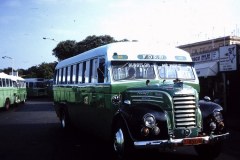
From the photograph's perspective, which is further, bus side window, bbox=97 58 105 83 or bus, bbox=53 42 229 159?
bus side window, bbox=97 58 105 83

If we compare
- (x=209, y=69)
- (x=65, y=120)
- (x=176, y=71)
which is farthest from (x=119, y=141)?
(x=209, y=69)

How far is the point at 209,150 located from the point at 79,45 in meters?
53.6

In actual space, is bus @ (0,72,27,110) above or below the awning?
below

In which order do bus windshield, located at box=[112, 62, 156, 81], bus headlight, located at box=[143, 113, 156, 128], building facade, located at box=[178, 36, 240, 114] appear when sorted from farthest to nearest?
building facade, located at box=[178, 36, 240, 114] → bus windshield, located at box=[112, 62, 156, 81] → bus headlight, located at box=[143, 113, 156, 128]

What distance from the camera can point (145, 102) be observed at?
23.0 ft

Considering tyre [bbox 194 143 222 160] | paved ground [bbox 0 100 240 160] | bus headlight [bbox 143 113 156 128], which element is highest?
bus headlight [bbox 143 113 156 128]

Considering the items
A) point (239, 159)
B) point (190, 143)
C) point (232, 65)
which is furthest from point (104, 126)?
point (232, 65)

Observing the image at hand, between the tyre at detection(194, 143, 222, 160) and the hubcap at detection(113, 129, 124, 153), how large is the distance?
78.4 inches

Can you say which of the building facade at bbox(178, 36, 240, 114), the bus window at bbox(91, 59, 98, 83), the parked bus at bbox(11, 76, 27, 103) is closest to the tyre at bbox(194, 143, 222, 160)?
the bus window at bbox(91, 59, 98, 83)

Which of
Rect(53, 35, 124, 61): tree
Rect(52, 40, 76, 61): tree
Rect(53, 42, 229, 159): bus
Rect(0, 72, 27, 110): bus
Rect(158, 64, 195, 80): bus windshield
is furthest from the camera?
Rect(52, 40, 76, 61): tree

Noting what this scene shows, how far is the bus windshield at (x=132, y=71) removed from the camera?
25.9ft

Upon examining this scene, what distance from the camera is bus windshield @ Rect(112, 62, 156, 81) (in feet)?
25.9

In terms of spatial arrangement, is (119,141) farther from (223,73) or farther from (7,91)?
(7,91)

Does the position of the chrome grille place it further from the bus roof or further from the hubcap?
the bus roof
